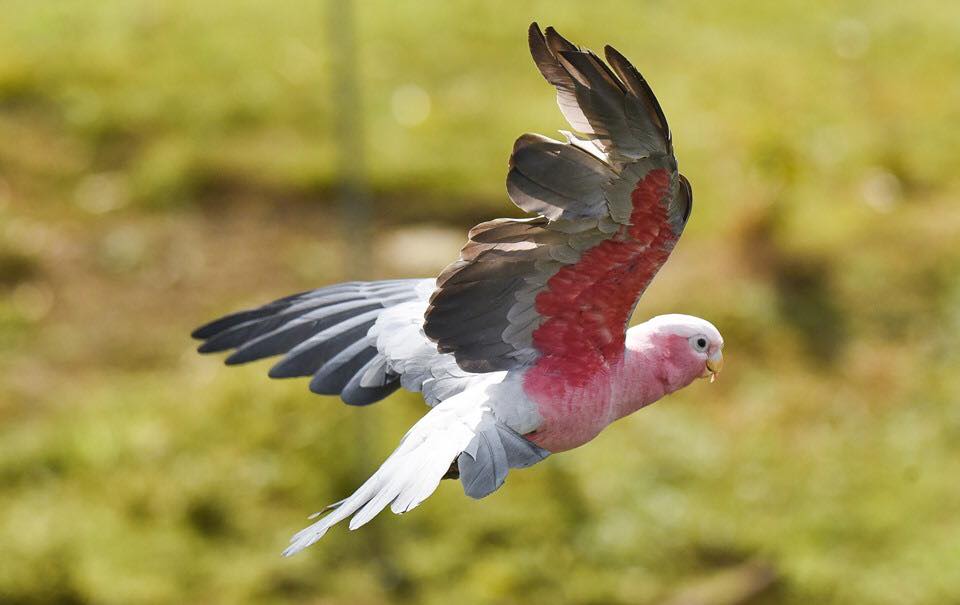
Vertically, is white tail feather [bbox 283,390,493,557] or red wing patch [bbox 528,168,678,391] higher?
red wing patch [bbox 528,168,678,391]

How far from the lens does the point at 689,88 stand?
8.97 metres

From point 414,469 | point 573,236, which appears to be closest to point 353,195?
point 573,236

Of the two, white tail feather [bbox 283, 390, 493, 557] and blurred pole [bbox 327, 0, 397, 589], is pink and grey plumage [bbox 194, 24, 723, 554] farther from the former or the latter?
blurred pole [bbox 327, 0, 397, 589]

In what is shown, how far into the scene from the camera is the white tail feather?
268 centimetres

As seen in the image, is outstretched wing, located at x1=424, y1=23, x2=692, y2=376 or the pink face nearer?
outstretched wing, located at x1=424, y1=23, x2=692, y2=376

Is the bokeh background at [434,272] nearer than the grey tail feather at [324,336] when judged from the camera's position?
No

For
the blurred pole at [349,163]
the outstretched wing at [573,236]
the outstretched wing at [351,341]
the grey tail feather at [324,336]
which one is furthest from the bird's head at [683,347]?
the blurred pole at [349,163]

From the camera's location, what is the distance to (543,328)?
319cm

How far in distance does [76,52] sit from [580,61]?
7225 millimetres

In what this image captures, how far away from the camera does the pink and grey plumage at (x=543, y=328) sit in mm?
2689

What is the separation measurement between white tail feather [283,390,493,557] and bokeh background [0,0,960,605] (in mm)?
3516

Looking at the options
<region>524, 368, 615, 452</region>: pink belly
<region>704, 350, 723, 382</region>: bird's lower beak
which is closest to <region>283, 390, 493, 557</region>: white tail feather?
<region>524, 368, 615, 452</region>: pink belly

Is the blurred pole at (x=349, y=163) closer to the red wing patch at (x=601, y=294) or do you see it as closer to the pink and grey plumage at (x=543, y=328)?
the pink and grey plumage at (x=543, y=328)

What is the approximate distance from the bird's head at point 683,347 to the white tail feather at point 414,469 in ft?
1.52
